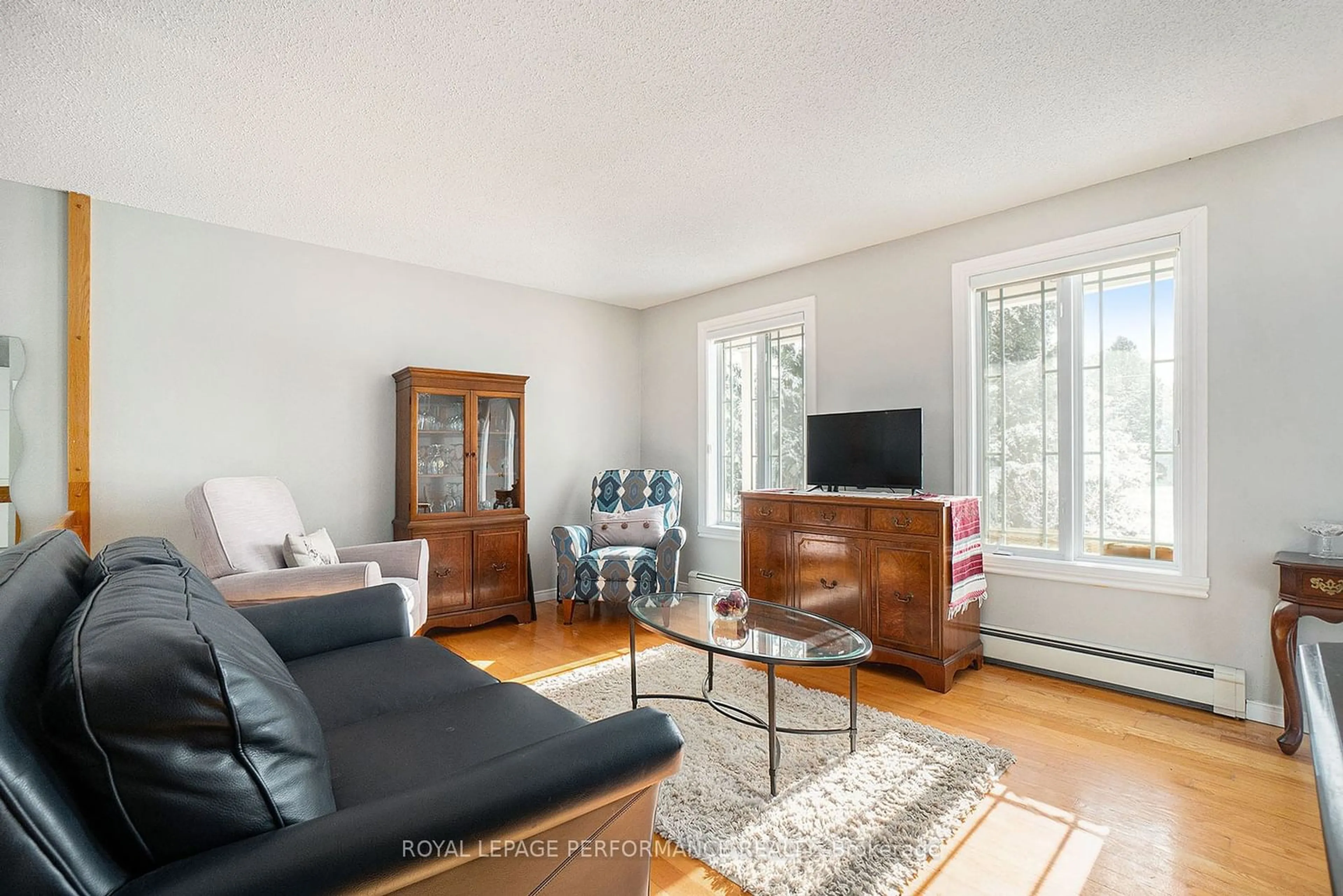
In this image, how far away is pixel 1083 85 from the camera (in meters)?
2.15

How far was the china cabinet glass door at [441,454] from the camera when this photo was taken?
3838 mm

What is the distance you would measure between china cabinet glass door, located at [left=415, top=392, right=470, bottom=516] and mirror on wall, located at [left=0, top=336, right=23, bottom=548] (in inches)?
69.0

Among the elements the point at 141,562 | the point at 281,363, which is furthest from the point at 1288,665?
the point at 281,363

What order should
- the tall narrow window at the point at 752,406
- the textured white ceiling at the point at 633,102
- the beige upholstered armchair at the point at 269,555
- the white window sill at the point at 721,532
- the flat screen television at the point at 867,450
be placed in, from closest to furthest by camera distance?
the textured white ceiling at the point at 633,102
the beige upholstered armchair at the point at 269,555
the flat screen television at the point at 867,450
the tall narrow window at the point at 752,406
the white window sill at the point at 721,532

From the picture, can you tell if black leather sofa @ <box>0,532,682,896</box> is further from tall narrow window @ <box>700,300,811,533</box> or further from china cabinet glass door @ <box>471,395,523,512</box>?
tall narrow window @ <box>700,300,811,533</box>

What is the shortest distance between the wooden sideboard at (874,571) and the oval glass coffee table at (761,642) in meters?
0.66

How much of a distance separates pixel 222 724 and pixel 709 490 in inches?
164

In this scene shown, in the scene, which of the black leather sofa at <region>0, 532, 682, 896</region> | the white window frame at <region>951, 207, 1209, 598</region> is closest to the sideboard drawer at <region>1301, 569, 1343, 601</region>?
the white window frame at <region>951, 207, 1209, 598</region>

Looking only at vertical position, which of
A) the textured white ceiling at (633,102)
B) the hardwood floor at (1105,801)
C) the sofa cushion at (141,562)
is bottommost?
the hardwood floor at (1105,801)

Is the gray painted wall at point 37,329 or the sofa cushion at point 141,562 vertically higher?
the gray painted wall at point 37,329

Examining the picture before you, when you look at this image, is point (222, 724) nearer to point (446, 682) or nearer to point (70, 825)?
point (70, 825)

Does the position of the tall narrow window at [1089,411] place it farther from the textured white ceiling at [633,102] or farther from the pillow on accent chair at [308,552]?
the pillow on accent chair at [308,552]

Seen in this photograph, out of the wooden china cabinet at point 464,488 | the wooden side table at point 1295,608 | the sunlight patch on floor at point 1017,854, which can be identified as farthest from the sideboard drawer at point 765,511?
the wooden side table at point 1295,608

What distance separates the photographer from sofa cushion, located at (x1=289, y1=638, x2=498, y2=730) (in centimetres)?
161
